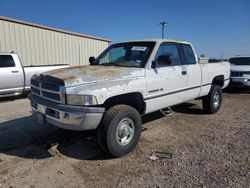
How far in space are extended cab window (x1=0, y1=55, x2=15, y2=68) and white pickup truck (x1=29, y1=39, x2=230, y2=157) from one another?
16.7ft

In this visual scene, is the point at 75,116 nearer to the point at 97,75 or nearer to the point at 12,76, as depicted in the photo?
the point at 97,75

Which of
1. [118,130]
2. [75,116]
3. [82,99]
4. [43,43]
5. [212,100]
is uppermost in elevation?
[43,43]

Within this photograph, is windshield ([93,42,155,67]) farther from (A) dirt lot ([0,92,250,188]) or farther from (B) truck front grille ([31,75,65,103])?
(A) dirt lot ([0,92,250,188])

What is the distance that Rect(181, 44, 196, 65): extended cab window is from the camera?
18.5 ft

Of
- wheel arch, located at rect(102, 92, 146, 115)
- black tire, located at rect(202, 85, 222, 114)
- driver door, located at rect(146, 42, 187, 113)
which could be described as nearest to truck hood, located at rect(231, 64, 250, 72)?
black tire, located at rect(202, 85, 222, 114)

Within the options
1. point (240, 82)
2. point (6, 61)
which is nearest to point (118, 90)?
point (6, 61)

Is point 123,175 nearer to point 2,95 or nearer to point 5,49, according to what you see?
point 2,95

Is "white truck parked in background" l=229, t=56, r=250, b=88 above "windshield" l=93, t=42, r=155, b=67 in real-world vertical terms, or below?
below

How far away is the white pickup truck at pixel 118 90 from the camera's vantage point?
358 centimetres

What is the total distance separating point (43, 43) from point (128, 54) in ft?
30.6

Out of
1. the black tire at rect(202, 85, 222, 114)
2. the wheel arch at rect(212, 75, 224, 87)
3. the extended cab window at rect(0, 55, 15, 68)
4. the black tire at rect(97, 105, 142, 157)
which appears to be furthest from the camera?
the extended cab window at rect(0, 55, 15, 68)

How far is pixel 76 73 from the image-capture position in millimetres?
4000

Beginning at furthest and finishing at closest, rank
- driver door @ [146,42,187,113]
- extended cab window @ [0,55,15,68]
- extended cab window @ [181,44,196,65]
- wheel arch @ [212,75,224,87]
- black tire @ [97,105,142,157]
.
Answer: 1. extended cab window @ [0,55,15,68]
2. wheel arch @ [212,75,224,87]
3. extended cab window @ [181,44,196,65]
4. driver door @ [146,42,187,113]
5. black tire @ [97,105,142,157]

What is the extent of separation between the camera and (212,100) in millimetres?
6727
